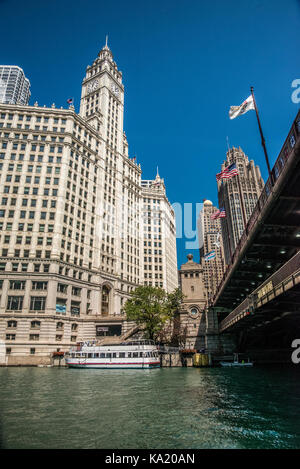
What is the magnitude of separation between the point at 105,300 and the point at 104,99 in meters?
66.8

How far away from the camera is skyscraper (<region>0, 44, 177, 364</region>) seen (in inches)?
2394

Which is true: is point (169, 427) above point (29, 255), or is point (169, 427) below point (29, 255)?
below

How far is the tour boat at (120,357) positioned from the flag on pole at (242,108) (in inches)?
1461

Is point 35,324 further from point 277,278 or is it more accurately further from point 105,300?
point 277,278

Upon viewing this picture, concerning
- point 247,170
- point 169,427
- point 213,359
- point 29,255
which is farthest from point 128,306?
point 247,170

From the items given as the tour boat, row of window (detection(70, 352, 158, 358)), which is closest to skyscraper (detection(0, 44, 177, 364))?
the tour boat

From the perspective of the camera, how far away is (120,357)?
4828cm

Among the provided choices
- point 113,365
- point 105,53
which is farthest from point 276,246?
point 105,53

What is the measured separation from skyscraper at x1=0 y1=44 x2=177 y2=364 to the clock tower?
459mm

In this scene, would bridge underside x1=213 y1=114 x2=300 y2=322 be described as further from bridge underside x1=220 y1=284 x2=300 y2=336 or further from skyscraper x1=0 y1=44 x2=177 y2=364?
skyscraper x1=0 y1=44 x2=177 y2=364

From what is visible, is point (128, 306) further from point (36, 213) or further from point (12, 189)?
point (12, 189)

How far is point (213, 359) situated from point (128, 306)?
19273mm

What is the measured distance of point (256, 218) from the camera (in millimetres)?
22422
